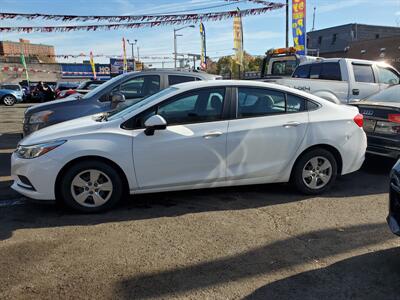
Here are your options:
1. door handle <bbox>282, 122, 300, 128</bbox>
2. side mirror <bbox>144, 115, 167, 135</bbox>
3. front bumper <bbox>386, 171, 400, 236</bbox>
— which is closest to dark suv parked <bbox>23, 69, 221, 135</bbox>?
side mirror <bbox>144, 115, 167, 135</bbox>

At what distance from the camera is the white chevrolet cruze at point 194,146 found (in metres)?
4.62

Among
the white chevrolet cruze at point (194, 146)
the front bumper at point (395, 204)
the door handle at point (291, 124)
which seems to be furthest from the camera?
the door handle at point (291, 124)

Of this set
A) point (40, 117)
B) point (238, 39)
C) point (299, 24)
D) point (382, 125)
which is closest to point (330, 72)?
point (382, 125)

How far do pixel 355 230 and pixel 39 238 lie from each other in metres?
3.37

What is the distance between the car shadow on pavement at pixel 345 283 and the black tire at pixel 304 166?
1.83 m

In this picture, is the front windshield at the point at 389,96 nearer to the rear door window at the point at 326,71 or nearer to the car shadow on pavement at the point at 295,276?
the rear door window at the point at 326,71

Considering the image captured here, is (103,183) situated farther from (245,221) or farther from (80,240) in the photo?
(245,221)

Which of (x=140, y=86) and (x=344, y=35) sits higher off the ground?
(x=344, y=35)

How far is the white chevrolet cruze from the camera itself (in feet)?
15.1

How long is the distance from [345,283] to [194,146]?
234 cm

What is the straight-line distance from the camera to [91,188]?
185 inches

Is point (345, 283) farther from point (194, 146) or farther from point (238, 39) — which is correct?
point (238, 39)

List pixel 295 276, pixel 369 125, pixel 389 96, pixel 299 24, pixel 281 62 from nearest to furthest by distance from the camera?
1. pixel 295 276
2. pixel 369 125
3. pixel 389 96
4. pixel 281 62
5. pixel 299 24

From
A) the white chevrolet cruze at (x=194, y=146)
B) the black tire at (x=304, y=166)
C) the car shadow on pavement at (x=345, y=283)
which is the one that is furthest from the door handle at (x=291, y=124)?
the car shadow on pavement at (x=345, y=283)
